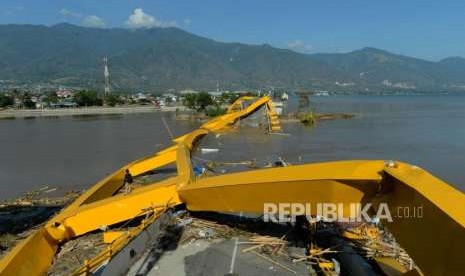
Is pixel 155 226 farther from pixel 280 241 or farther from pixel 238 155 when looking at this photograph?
pixel 238 155

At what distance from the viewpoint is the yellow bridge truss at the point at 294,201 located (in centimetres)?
333

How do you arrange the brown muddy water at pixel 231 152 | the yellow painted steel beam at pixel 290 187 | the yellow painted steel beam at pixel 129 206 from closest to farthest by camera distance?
the yellow painted steel beam at pixel 290 187, the yellow painted steel beam at pixel 129 206, the brown muddy water at pixel 231 152

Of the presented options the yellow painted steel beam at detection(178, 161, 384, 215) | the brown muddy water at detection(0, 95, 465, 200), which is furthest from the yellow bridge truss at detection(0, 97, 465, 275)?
the brown muddy water at detection(0, 95, 465, 200)

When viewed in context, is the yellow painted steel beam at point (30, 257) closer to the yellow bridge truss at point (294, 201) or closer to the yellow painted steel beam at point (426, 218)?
the yellow bridge truss at point (294, 201)

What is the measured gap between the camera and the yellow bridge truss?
10.9ft

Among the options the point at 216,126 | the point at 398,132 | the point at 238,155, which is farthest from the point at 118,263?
the point at 398,132

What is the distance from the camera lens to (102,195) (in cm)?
968

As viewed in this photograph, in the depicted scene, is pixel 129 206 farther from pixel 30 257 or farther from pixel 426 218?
pixel 426 218

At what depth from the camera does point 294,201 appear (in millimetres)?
5426

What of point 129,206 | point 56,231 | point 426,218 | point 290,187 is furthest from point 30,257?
point 426,218

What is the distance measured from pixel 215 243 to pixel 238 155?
14280 millimetres

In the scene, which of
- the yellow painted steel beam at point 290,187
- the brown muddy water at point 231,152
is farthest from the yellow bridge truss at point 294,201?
the brown muddy water at point 231,152

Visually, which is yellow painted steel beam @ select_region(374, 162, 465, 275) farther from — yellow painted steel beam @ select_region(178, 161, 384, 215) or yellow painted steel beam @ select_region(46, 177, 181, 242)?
yellow painted steel beam @ select_region(46, 177, 181, 242)

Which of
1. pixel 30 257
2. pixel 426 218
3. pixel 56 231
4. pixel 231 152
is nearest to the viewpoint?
pixel 426 218
